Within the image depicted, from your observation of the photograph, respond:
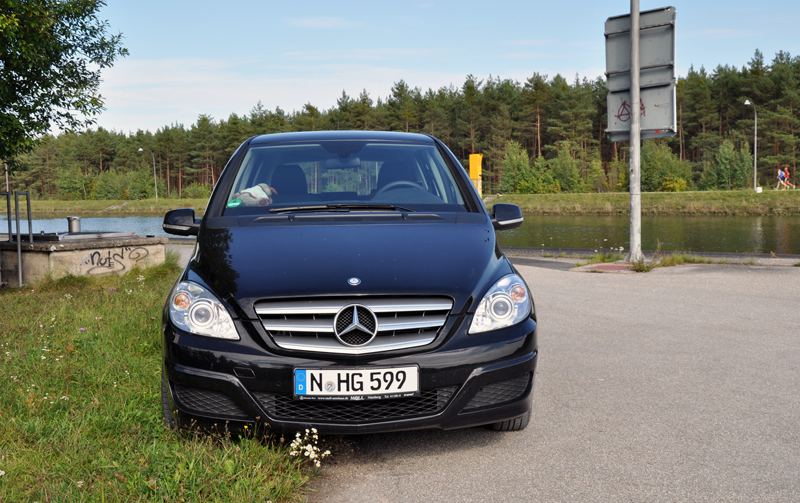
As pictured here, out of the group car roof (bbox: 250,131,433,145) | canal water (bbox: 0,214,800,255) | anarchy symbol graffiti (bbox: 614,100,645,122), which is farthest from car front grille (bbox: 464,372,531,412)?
canal water (bbox: 0,214,800,255)

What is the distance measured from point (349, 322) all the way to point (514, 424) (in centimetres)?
114

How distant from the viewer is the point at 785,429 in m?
3.57

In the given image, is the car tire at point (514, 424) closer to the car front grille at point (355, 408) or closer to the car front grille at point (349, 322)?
the car front grille at point (355, 408)

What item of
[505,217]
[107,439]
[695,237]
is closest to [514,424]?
[505,217]

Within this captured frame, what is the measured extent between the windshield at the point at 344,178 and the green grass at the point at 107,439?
1.29m

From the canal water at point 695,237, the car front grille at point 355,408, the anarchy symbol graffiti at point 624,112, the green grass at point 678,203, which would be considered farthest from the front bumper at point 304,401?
the green grass at point 678,203

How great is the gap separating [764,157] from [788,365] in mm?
74275

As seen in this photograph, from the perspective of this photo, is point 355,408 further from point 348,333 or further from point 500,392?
point 500,392

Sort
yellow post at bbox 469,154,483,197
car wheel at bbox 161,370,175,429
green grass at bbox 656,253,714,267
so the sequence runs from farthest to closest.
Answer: yellow post at bbox 469,154,483,197, green grass at bbox 656,253,714,267, car wheel at bbox 161,370,175,429

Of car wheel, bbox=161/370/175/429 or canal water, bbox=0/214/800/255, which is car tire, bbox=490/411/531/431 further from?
canal water, bbox=0/214/800/255

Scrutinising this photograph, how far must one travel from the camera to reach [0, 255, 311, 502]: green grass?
2.66 metres

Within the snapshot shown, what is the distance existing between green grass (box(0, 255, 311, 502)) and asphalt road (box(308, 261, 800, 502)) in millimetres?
343

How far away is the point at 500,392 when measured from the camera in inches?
120

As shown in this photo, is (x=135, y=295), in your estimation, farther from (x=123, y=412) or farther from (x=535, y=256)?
(x=535, y=256)
